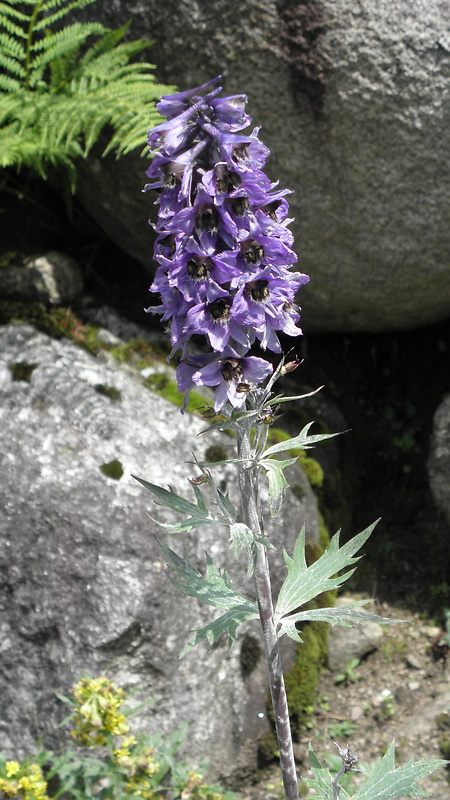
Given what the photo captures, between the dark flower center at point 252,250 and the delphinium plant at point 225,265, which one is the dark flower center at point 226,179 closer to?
the delphinium plant at point 225,265

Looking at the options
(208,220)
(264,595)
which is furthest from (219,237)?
(264,595)

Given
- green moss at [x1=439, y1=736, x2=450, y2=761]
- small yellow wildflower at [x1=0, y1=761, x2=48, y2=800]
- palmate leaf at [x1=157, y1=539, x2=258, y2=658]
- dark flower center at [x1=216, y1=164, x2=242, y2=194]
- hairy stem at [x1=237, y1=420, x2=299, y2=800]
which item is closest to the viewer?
dark flower center at [x1=216, y1=164, x2=242, y2=194]

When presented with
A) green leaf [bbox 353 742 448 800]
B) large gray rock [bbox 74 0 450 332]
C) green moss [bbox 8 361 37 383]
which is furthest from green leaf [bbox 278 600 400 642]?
large gray rock [bbox 74 0 450 332]

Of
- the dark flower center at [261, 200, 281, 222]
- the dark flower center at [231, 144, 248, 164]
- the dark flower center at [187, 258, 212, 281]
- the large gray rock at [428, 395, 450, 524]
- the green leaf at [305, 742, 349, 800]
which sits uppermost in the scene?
the dark flower center at [231, 144, 248, 164]

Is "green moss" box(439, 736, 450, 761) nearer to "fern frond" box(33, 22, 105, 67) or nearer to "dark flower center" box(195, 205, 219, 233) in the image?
"dark flower center" box(195, 205, 219, 233)

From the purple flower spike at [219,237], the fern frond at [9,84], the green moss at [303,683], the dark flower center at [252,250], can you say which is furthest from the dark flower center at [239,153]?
the fern frond at [9,84]

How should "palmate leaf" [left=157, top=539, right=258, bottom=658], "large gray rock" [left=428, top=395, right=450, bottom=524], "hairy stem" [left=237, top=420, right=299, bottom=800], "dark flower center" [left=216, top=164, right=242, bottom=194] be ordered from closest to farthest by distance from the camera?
"dark flower center" [left=216, top=164, right=242, bottom=194]
"hairy stem" [left=237, top=420, right=299, bottom=800]
"palmate leaf" [left=157, top=539, right=258, bottom=658]
"large gray rock" [left=428, top=395, right=450, bottom=524]

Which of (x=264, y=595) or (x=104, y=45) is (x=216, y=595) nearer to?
(x=264, y=595)
